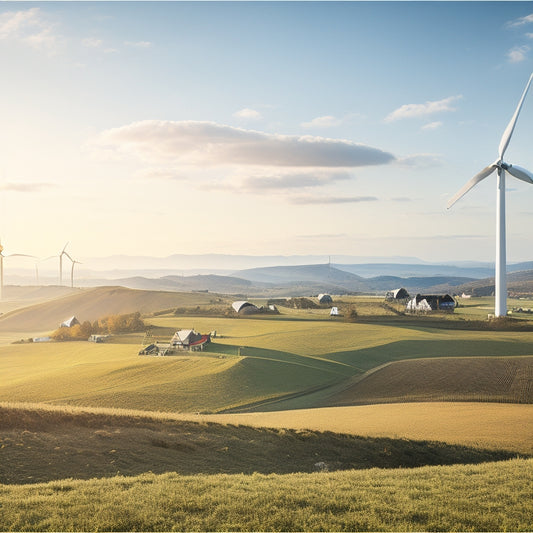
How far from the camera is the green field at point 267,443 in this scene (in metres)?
11.9

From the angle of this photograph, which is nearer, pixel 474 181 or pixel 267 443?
pixel 267 443

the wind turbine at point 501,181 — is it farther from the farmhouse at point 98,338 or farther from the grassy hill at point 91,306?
the grassy hill at point 91,306

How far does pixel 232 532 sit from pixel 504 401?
33.1 m

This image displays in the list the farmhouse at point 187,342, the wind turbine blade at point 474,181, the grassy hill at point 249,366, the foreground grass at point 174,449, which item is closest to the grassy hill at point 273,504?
the foreground grass at point 174,449

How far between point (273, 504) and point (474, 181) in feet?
232

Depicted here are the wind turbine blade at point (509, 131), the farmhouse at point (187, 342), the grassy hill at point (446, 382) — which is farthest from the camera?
the wind turbine blade at point (509, 131)

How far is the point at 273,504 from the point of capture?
1246 centimetres

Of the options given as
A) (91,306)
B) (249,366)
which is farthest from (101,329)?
(91,306)

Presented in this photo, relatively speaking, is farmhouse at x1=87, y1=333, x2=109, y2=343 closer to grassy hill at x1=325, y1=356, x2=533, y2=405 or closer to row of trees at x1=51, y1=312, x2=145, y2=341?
row of trees at x1=51, y1=312, x2=145, y2=341

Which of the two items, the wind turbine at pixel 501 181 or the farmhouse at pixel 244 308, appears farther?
the farmhouse at pixel 244 308

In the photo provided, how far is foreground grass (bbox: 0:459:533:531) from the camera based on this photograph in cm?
1115

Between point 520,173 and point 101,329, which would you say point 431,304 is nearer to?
point 520,173

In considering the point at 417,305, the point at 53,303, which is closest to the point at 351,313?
the point at 417,305

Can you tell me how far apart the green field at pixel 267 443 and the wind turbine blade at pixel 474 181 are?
26262 millimetres
